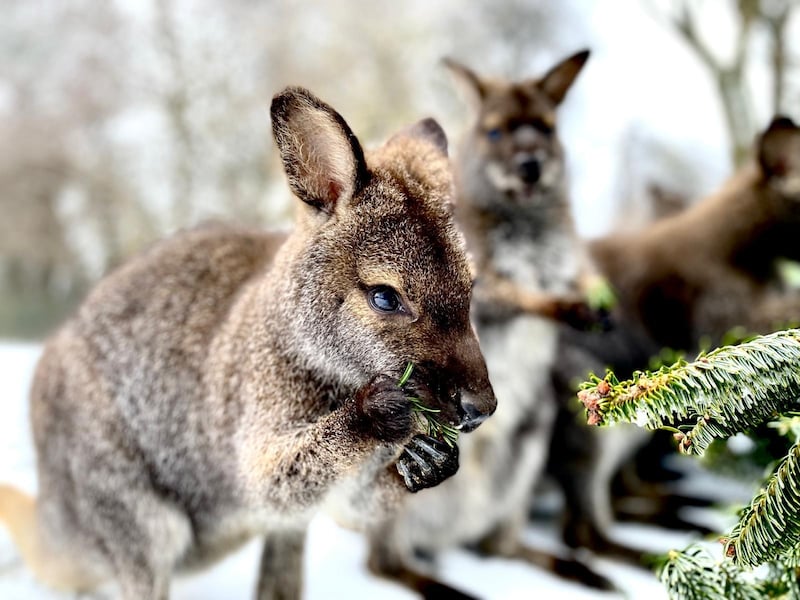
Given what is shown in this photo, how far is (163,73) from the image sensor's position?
2.00 m

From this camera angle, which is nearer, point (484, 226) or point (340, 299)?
point (340, 299)

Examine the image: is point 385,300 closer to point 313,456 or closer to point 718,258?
point 313,456

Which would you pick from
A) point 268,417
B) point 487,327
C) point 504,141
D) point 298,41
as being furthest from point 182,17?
point 268,417

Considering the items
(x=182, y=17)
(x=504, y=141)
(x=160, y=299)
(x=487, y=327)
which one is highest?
(x=182, y=17)

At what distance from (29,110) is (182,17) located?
0.46 meters

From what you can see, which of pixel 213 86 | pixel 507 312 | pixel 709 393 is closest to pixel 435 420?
pixel 709 393

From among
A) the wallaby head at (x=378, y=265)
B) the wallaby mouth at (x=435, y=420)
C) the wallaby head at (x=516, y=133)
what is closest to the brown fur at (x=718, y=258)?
the wallaby head at (x=516, y=133)

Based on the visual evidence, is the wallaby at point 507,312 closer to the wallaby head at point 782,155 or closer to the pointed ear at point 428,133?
the wallaby head at point 782,155

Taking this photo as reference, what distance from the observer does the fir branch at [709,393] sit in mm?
635

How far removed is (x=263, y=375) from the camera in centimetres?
100

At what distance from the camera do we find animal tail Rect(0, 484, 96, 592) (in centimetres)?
128

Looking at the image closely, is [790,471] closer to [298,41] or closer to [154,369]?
[154,369]

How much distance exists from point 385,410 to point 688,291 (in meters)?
1.32

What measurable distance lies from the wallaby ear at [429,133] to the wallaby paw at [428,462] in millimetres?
342
